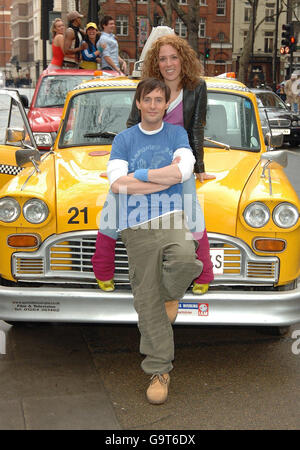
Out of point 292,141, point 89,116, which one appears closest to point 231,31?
point 292,141

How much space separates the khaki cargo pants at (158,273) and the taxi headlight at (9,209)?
78 cm

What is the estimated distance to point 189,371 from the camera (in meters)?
4.18

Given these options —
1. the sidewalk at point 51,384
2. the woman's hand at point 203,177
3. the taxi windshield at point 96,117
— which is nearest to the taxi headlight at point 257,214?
the woman's hand at point 203,177

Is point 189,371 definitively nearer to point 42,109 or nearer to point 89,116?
point 89,116

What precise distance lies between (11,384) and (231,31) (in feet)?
259

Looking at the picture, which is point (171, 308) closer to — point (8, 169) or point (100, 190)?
point (100, 190)

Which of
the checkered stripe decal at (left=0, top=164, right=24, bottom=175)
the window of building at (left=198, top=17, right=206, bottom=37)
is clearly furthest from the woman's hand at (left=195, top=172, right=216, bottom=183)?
the window of building at (left=198, top=17, right=206, bottom=37)

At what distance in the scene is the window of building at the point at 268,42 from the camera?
257 feet

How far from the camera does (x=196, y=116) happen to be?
4.56 meters

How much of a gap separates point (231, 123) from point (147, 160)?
6.55 ft

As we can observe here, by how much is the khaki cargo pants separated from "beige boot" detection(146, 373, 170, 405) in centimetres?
7

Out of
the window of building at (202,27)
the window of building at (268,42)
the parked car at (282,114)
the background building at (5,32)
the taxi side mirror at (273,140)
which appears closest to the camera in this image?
the taxi side mirror at (273,140)

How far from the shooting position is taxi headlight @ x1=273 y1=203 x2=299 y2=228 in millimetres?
3953

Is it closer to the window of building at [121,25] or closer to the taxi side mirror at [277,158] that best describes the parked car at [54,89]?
the taxi side mirror at [277,158]
